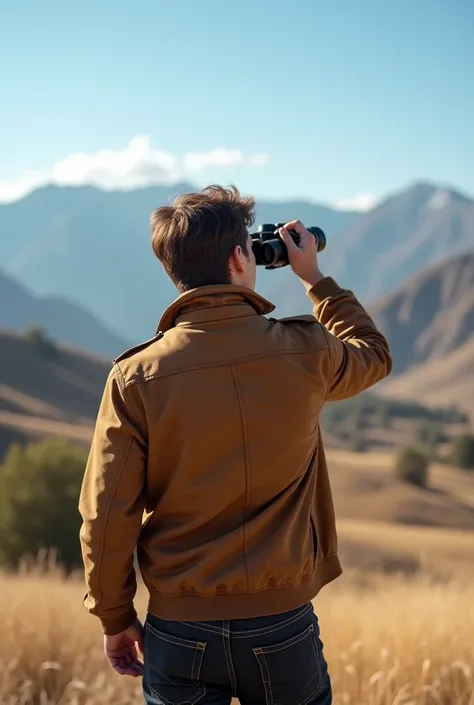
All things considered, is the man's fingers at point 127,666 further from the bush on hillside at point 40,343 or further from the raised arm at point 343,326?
the bush on hillside at point 40,343

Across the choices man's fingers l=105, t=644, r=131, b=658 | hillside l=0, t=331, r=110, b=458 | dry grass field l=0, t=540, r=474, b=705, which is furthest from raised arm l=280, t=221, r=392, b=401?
hillside l=0, t=331, r=110, b=458

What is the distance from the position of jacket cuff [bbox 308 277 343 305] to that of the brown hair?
420 mm

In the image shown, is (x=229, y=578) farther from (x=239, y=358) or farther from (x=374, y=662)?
(x=374, y=662)

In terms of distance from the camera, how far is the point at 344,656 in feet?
11.0

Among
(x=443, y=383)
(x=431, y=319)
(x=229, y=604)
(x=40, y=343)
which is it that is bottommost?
(x=443, y=383)

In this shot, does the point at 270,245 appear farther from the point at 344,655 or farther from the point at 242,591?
the point at 344,655

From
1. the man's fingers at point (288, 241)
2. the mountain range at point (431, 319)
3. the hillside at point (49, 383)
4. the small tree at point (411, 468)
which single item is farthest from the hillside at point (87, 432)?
the mountain range at point (431, 319)

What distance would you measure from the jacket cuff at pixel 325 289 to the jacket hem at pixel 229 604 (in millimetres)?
895

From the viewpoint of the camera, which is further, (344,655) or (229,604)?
(344,655)

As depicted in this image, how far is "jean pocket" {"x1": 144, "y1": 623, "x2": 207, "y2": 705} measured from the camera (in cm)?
224

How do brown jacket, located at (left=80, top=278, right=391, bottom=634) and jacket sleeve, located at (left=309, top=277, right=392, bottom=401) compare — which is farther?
jacket sleeve, located at (left=309, top=277, right=392, bottom=401)

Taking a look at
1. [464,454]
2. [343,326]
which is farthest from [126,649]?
[464,454]

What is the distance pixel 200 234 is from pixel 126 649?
1.24 metres

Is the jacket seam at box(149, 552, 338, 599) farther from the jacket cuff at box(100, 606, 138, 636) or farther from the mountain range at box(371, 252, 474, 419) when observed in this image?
the mountain range at box(371, 252, 474, 419)
